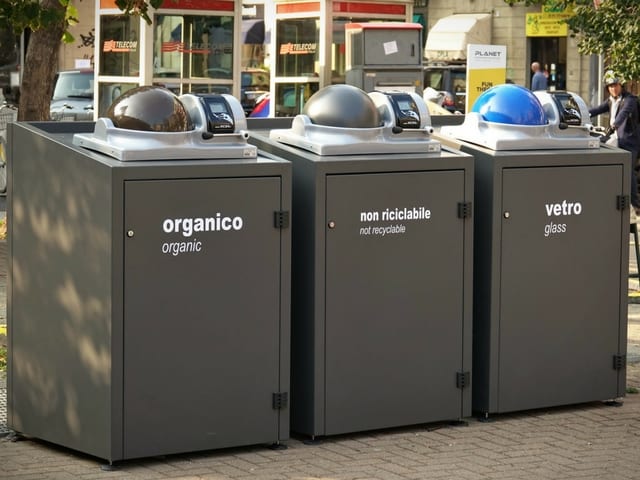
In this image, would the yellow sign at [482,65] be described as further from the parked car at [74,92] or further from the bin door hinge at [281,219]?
the bin door hinge at [281,219]

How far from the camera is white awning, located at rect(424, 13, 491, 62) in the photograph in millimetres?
39625

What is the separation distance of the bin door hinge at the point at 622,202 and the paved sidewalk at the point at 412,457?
1083mm

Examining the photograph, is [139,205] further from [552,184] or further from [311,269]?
[552,184]

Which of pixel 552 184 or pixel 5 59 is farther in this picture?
pixel 5 59

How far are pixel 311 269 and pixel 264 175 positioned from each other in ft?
1.66

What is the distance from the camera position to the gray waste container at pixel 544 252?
21.5 ft

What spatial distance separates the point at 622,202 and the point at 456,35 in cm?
3434

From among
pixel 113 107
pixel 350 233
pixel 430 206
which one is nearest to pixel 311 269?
pixel 350 233

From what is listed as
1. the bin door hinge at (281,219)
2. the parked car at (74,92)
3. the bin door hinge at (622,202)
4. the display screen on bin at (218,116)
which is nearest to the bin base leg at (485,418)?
the bin door hinge at (622,202)

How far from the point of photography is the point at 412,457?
600cm

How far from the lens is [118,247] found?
5449mm

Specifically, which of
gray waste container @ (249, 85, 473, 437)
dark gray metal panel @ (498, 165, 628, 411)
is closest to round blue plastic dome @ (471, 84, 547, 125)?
dark gray metal panel @ (498, 165, 628, 411)

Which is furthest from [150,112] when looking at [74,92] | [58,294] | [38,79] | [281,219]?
[74,92]

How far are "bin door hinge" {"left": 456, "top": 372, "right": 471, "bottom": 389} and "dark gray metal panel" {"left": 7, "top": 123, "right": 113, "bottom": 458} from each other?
1.79 metres
